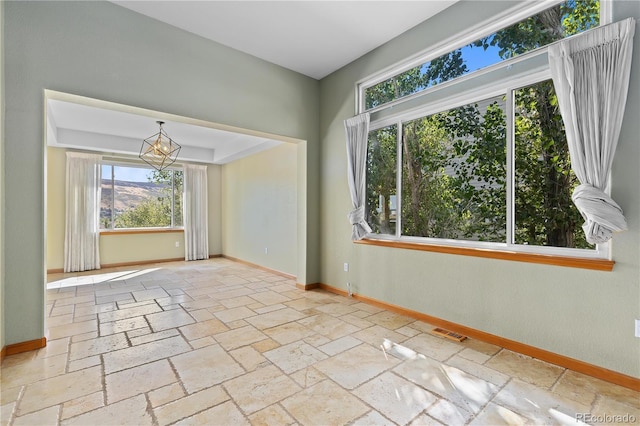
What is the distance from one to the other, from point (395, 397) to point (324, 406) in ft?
1.49

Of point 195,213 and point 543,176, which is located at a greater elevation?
point 543,176

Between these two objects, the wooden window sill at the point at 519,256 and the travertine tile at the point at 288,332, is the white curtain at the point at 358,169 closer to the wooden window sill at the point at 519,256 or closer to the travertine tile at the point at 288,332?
the wooden window sill at the point at 519,256

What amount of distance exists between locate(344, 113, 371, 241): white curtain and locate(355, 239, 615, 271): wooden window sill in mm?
490

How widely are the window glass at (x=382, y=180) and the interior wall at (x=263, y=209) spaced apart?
68.1 inches

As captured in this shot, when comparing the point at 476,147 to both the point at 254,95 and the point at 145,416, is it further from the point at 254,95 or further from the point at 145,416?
the point at 145,416

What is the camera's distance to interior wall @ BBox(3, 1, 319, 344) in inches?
94.3

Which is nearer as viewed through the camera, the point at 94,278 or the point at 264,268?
the point at 94,278

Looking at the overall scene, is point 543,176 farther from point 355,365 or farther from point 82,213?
point 82,213

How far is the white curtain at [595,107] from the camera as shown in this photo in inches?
76.6

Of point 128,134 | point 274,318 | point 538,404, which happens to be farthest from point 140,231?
point 538,404

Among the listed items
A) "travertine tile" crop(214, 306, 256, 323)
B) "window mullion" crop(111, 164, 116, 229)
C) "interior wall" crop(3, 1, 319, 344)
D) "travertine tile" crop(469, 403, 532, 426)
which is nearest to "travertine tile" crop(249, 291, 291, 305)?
"travertine tile" crop(214, 306, 256, 323)

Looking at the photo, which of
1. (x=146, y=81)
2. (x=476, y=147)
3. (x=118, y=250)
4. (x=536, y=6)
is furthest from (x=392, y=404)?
(x=118, y=250)

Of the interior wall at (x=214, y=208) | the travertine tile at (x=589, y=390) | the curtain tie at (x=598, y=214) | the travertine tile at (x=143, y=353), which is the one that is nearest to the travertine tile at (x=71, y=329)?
the travertine tile at (x=143, y=353)

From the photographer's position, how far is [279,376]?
6.82ft
